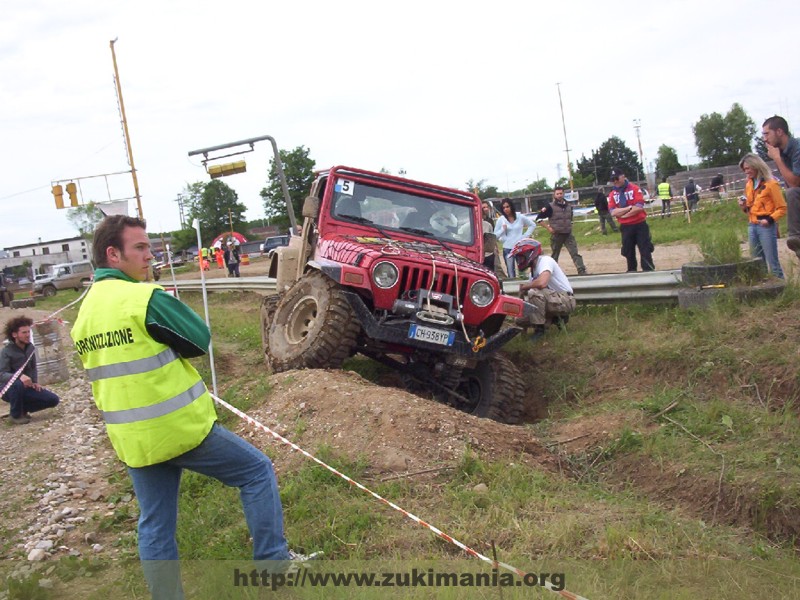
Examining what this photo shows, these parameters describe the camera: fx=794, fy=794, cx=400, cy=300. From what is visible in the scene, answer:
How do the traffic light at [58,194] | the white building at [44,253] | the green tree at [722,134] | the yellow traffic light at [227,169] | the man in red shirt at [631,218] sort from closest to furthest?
1. the man in red shirt at [631,218]
2. the yellow traffic light at [227,169]
3. the traffic light at [58,194]
4. the green tree at [722,134]
5. the white building at [44,253]

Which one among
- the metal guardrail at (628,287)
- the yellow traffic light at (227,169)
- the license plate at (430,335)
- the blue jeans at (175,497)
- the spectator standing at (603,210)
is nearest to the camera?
the blue jeans at (175,497)

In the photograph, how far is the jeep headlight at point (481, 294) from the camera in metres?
7.61

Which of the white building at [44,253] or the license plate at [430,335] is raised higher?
the white building at [44,253]

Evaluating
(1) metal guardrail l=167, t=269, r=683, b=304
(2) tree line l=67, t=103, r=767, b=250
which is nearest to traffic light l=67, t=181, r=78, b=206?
(1) metal guardrail l=167, t=269, r=683, b=304

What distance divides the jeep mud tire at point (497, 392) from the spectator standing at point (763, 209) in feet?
10.0

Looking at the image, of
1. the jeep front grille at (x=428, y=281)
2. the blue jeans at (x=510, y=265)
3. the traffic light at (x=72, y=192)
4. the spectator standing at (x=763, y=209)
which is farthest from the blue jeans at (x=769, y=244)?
the traffic light at (x=72, y=192)

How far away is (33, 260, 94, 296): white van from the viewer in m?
42.2

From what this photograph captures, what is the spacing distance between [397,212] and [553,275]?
2050 mm

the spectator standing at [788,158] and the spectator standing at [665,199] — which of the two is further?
the spectator standing at [665,199]

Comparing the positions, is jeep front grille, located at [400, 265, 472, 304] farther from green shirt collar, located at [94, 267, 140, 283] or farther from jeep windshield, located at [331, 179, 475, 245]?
green shirt collar, located at [94, 267, 140, 283]

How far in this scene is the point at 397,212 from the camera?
888 cm

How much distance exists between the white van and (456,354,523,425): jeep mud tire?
38.4 meters

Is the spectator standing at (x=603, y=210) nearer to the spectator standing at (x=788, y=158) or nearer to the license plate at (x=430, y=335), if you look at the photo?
the spectator standing at (x=788, y=158)

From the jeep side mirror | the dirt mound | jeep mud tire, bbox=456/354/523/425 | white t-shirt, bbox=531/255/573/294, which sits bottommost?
jeep mud tire, bbox=456/354/523/425
